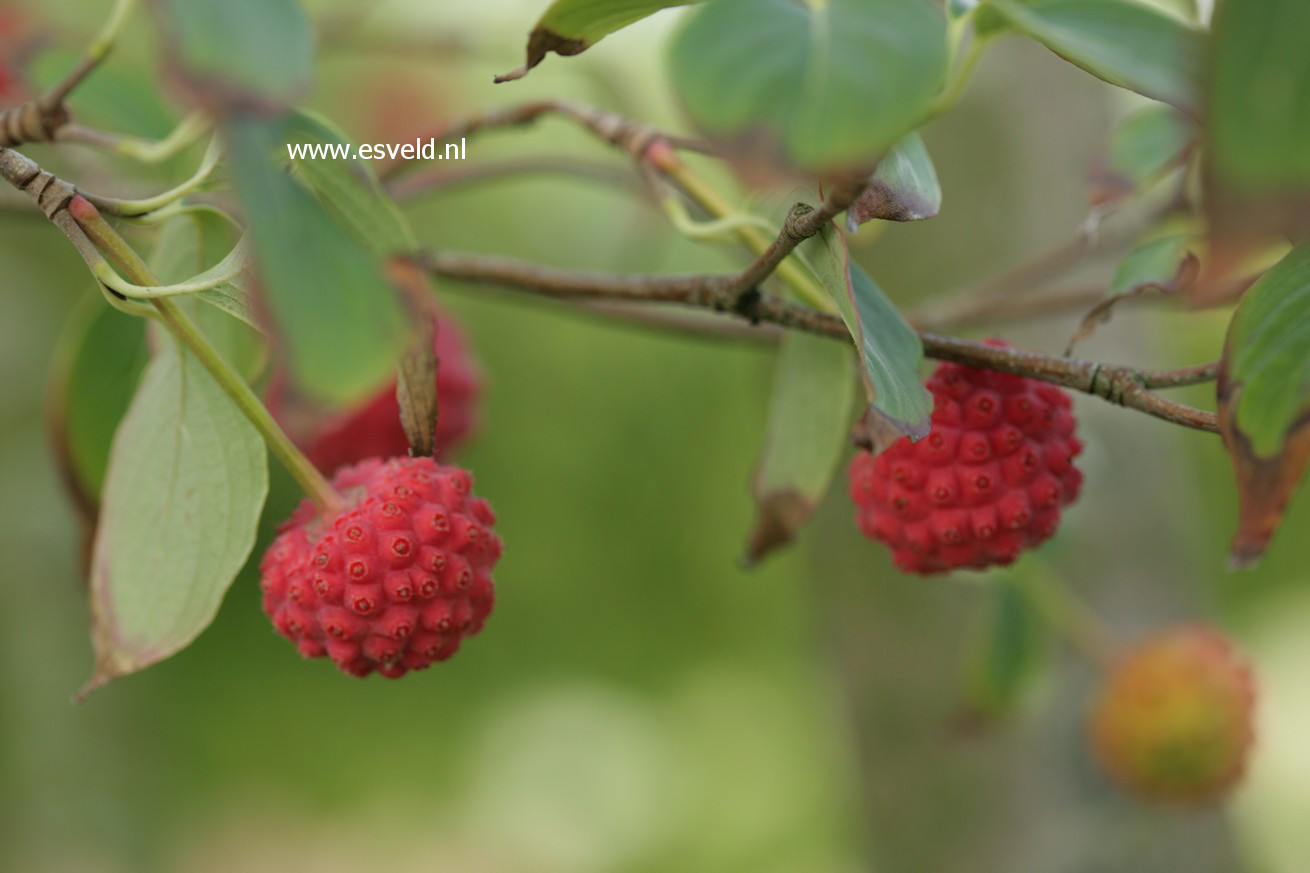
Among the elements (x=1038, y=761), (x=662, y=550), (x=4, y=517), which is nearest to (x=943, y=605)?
(x=1038, y=761)

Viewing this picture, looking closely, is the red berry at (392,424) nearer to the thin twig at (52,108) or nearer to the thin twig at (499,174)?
the thin twig at (499,174)

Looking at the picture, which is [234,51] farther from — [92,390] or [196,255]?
[92,390]

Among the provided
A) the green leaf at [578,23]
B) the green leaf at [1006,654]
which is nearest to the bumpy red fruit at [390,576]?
the green leaf at [578,23]

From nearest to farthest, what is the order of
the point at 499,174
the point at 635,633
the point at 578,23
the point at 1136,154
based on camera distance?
1. the point at 578,23
2. the point at 1136,154
3. the point at 499,174
4. the point at 635,633

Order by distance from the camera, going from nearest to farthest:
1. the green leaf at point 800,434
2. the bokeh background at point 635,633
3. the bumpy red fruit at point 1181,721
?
the green leaf at point 800,434, the bumpy red fruit at point 1181,721, the bokeh background at point 635,633

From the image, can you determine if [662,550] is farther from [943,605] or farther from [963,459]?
[963,459]

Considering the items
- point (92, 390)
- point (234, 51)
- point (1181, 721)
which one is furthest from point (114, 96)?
point (1181, 721)
